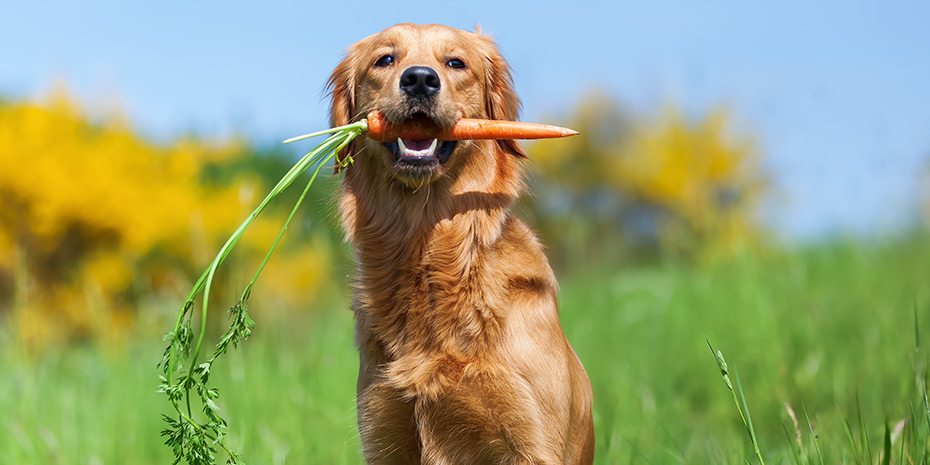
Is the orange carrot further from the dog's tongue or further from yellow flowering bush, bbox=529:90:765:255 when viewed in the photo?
yellow flowering bush, bbox=529:90:765:255

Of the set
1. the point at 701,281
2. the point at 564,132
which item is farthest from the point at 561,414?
the point at 701,281

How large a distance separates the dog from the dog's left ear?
65mm

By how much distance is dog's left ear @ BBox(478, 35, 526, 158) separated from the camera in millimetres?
3512

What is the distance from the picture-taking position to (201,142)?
17.0 m

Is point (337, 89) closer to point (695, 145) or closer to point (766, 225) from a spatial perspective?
point (766, 225)

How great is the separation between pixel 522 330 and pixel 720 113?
23884mm

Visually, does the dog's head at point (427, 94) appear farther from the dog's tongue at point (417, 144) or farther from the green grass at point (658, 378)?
the green grass at point (658, 378)

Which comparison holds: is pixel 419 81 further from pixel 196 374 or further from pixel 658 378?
pixel 658 378

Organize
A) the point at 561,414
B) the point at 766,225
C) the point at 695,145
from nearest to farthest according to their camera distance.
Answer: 1. the point at 561,414
2. the point at 766,225
3. the point at 695,145

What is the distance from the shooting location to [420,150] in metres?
3.06

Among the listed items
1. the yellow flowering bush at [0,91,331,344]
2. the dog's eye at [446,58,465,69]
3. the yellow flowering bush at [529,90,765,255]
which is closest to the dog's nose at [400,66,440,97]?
the dog's eye at [446,58,465,69]

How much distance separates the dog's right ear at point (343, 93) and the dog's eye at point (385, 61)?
0.25 m

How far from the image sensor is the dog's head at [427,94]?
2984mm

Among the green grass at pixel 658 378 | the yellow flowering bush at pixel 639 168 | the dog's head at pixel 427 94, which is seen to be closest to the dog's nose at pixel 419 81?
the dog's head at pixel 427 94
